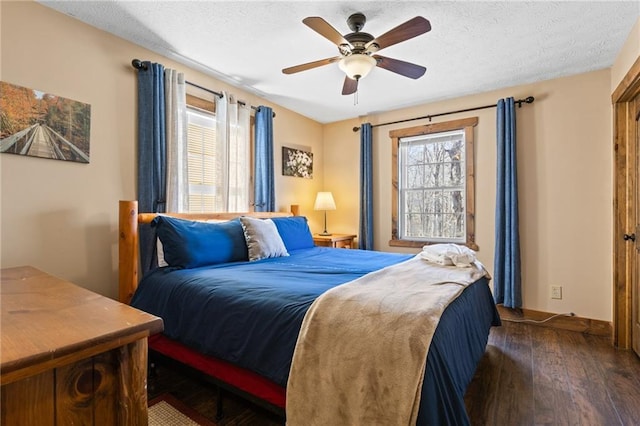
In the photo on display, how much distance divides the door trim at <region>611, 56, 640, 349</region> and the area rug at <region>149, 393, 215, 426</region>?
10.4ft

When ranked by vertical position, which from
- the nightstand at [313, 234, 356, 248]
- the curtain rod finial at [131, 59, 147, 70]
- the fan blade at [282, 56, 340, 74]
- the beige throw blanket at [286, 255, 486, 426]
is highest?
the curtain rod finial at [131, 59, 147, 70]

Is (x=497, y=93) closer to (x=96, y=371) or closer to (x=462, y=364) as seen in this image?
(x=462, y=364)

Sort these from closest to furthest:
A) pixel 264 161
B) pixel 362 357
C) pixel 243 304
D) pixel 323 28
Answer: pixel 362 357 < pixel 243 304 < pixel 323 28 < pixel 264 161

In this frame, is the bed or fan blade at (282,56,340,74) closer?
the bed

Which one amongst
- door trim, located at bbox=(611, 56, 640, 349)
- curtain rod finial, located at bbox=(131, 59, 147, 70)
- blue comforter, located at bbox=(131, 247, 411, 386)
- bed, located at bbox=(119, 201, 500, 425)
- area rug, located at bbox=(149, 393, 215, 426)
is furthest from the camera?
door trim, located at bbox=(611, 56, 640, 349)

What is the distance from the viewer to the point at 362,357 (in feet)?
3.89

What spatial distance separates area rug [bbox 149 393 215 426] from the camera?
1.63m

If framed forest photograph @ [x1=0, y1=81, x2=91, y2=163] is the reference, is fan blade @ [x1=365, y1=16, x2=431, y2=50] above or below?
above

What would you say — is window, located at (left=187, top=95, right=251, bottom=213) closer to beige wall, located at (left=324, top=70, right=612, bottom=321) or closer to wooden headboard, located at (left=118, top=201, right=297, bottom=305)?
wooden headboard, located at (left=118, top=201, right=297, bottom=305)

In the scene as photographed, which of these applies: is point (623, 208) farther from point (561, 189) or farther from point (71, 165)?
point (71, 165)

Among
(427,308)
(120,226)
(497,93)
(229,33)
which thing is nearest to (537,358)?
(427,308)

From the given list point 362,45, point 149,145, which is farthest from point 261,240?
point 362,45

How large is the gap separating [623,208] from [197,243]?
11.1ft

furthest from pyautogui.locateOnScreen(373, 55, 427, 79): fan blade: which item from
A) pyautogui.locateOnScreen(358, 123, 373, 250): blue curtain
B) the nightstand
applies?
the nightstand
